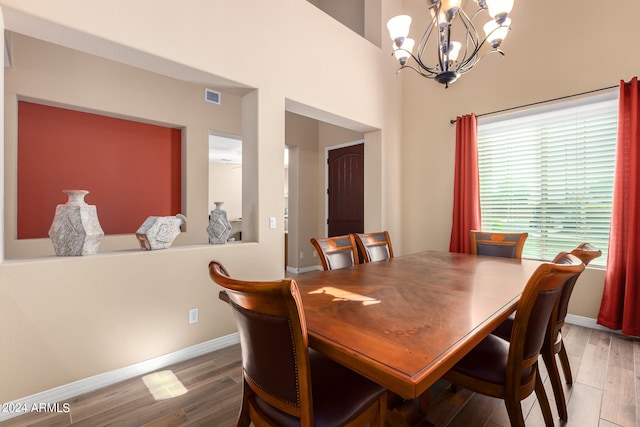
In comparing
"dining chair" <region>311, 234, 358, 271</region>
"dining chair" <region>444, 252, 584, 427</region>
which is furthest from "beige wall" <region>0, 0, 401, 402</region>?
"dining chair" <region>444, 252, 584, 427</region>

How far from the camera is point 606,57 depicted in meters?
2.80

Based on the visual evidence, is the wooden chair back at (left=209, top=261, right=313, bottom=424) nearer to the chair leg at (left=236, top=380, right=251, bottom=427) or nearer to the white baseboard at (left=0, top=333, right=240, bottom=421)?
the chair leg at (left=236, top=380, right=251, bottom=427)

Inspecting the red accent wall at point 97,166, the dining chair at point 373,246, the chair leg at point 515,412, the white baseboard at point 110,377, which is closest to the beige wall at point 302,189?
the red accent wall at point 97,166

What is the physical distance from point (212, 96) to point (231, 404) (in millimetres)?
3657

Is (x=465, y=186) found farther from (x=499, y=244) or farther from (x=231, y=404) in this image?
(x=231, y=404)

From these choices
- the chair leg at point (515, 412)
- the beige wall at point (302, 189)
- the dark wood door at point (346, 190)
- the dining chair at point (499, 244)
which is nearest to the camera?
the chair leg at point (515, 412)

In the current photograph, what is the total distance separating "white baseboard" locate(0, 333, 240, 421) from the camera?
5.58ft

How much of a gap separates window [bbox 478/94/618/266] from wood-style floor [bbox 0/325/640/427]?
53.5 inches

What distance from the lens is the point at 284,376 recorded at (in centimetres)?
94

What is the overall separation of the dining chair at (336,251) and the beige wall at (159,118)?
29.0 inches

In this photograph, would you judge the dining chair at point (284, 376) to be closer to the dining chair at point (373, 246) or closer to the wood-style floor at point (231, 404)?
the wood-style floor at point (231, 404)

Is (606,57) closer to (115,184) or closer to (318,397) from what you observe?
(318,397)

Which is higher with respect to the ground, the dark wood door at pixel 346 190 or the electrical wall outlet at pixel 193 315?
the dark wood door at pixel 346 190

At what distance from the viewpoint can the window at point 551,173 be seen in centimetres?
291
